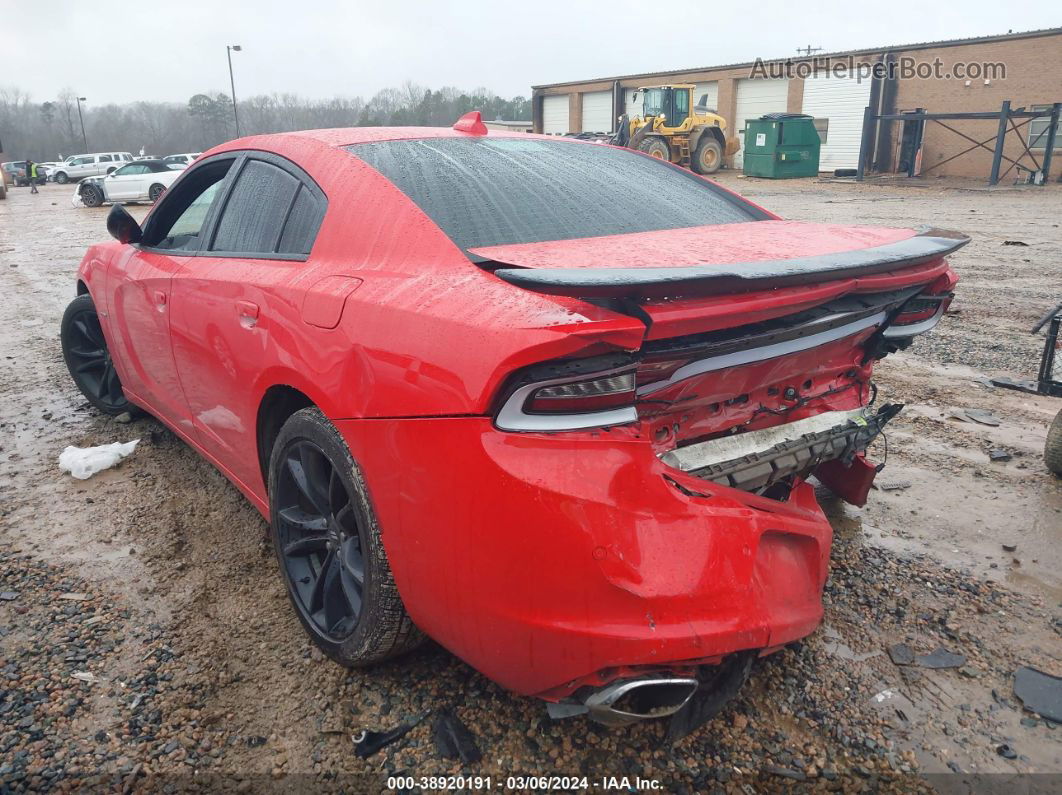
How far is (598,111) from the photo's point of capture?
41.0 metres

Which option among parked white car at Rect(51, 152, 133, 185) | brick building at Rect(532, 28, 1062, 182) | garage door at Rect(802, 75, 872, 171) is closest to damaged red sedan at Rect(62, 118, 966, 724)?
brick building at Rect(532, 28, 1062, 182)

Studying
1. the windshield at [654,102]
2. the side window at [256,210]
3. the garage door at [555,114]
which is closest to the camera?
the side window at [256,210]

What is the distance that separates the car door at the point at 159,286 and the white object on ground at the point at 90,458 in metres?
0.37

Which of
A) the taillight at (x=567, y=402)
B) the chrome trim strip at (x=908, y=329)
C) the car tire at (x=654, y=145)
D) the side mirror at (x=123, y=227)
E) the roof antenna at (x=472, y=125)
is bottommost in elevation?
the chrome trim strip at (x=908, y=329)

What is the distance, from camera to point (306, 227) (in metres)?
2.47

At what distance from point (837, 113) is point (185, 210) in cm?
3256

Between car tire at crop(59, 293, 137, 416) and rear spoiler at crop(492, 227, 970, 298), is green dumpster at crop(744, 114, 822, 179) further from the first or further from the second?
rear spoiler at crop(492, 227, 970, 298)

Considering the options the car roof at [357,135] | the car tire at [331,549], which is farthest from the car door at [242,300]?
the car tire at [331,549]

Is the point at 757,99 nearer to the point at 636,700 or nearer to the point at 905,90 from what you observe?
the point at 905,90

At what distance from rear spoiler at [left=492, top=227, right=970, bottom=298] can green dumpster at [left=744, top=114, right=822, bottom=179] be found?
88.1 ft

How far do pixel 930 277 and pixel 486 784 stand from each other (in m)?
1.92

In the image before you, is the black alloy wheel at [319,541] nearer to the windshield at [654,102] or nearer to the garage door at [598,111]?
the windshield at [654,102]

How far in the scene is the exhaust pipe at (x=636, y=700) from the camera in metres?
1.63

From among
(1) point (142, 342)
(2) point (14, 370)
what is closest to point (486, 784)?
(1) point (142, 342)
